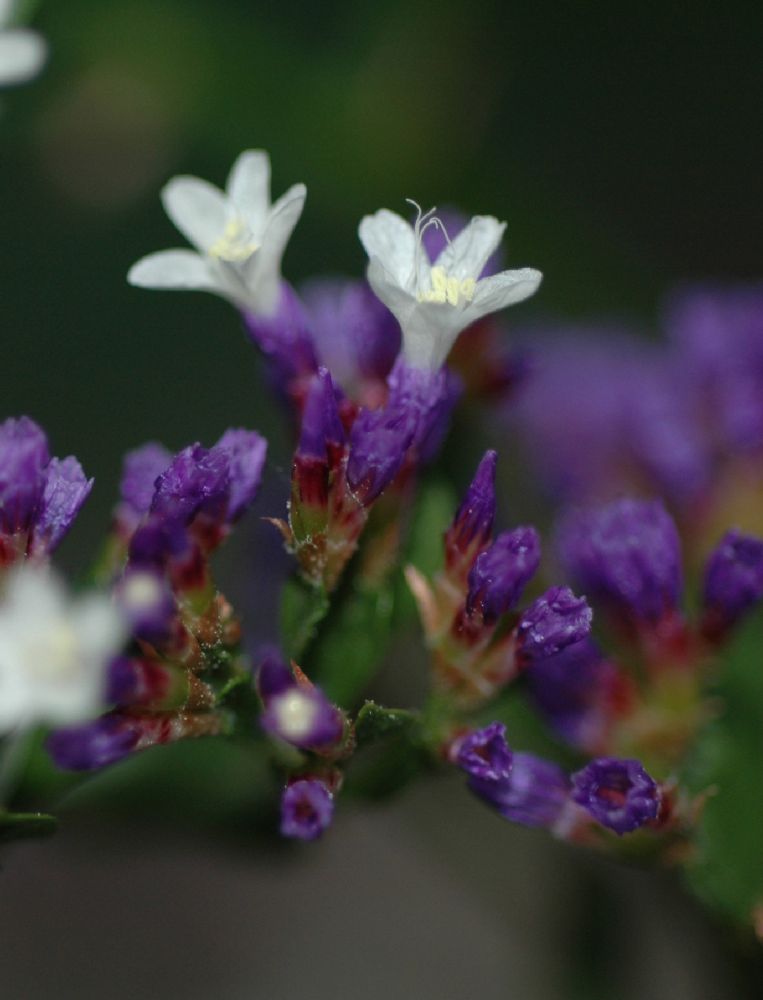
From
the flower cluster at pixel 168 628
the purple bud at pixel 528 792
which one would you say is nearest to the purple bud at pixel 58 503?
the flower cluster at pixel 168 628

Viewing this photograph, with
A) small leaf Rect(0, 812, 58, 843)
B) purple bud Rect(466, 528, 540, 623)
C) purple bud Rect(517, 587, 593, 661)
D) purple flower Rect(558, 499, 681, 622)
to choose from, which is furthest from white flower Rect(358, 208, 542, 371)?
small leaf Rect(0, 812, 58, 843)

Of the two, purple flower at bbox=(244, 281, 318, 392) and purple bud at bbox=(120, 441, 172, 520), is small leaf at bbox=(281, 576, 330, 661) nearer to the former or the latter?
purple bud at bbox=(120, 441, 172, 520)

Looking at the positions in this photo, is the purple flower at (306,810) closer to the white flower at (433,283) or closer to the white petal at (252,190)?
the white flower at (433,283)

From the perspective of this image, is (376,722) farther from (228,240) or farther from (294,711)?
(228,240)

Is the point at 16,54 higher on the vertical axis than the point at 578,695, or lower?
higher

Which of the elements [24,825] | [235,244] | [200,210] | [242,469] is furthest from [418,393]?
[24,825]
